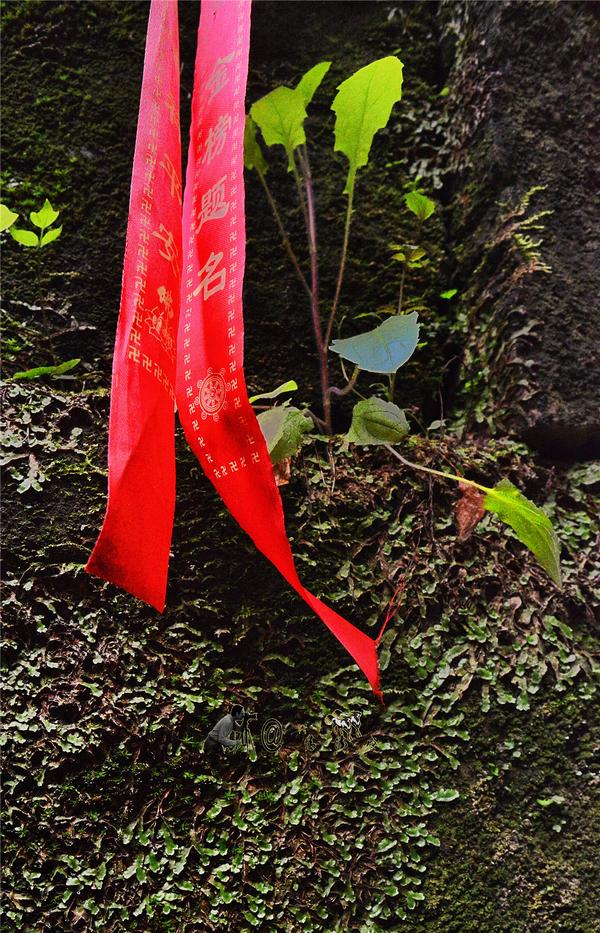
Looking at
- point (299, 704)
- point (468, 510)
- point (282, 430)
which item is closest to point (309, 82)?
point (282, 430)

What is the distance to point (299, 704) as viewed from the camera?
94cm

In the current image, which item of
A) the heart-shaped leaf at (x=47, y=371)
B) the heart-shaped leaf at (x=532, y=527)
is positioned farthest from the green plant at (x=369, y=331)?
the heart-shaped leaf at (x=47, y=371)

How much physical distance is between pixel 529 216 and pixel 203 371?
783 millimetres

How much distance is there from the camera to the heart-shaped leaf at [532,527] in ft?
2.91

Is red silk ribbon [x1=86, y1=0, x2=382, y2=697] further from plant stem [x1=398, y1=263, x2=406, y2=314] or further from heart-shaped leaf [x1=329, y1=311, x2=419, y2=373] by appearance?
plant stem [x1=398, y1=263, x2=406, y2=314]

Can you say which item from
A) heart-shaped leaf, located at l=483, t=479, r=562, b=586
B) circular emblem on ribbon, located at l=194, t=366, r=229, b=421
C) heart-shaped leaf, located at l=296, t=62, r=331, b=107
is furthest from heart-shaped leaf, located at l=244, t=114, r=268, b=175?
heart-shaped leaf, located at l=483, t=479, r=562, b=586

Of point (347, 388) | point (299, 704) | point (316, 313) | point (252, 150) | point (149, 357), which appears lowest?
point (299, 704)

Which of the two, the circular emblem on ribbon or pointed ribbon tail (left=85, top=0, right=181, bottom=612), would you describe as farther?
the circular emblem on ribbon

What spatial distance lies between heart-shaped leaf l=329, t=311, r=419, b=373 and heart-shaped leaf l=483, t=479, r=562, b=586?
216 millimetres

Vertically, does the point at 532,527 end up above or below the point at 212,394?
below

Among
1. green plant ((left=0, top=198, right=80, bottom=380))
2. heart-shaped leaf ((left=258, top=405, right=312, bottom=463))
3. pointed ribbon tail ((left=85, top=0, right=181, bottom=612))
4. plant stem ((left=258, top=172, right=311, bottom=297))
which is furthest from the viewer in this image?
plant stem ((left=258, top=172, right=311, bottom=297))

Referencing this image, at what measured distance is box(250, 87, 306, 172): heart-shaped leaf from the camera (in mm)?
1169

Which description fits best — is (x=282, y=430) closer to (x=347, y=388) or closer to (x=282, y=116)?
(x=347, y=388)

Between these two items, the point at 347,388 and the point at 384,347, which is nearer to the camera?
the point at 384,347
